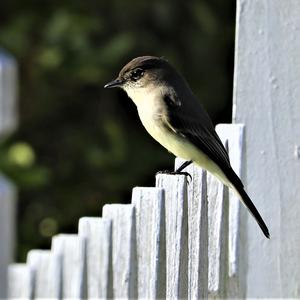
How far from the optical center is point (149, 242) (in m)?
2.99

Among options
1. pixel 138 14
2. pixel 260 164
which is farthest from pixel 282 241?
pixel 138 14

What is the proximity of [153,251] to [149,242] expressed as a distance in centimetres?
3

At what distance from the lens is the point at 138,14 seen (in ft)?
24.9

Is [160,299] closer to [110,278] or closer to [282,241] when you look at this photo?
[110,278]

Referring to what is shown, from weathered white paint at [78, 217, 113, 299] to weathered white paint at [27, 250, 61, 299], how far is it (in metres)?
0.14

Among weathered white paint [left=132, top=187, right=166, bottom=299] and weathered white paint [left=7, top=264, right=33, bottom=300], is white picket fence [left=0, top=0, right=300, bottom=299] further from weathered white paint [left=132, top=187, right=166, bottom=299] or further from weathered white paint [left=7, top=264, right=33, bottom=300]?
weathered white paint [left=7, top=264, right=33, bottom=300]

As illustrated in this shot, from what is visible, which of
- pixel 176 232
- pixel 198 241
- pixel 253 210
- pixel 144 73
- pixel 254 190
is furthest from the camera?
pixel 144 73

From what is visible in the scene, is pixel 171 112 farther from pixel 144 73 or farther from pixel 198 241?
pixel 198 241

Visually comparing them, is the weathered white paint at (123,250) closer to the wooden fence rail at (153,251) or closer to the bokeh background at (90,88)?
the wooden fence rail at (153,251)

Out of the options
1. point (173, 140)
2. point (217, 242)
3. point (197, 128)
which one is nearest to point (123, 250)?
point (217, 242)

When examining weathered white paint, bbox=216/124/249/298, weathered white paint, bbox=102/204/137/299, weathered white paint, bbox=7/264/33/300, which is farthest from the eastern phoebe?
weathered white paint, bbox=7/264/33/300

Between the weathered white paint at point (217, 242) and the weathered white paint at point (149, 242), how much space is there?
→ 0.53m

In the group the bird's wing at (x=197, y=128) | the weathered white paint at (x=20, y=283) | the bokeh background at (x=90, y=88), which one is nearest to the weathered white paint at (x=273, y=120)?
the bird's wing at (x=197, y=128)

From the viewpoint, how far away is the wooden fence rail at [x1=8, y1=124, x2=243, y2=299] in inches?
103
